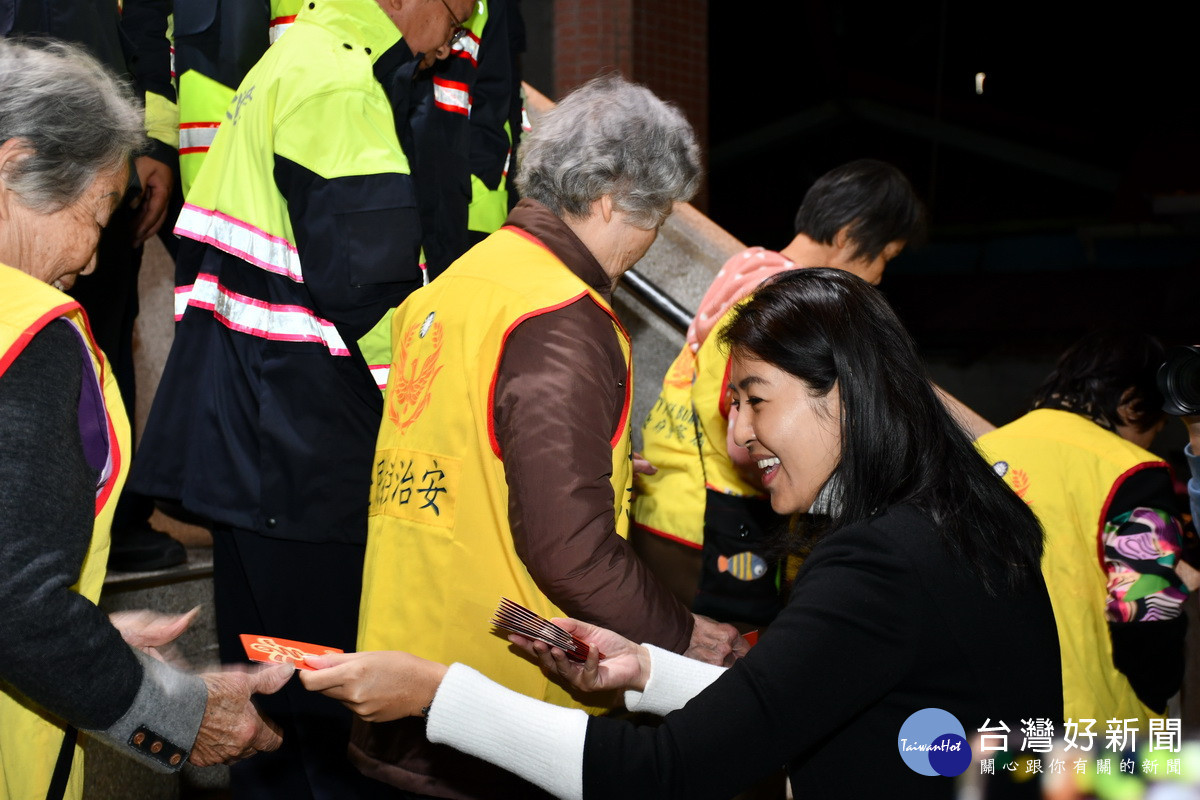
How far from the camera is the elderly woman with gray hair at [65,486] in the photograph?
1.48 metres

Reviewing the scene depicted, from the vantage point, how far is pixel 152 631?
6.43ft

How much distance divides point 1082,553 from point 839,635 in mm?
1726

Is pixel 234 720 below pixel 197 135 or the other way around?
below

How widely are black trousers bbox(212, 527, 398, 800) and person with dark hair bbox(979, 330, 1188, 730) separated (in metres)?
1.67

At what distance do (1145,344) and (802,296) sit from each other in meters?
1.85

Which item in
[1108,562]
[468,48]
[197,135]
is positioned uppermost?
[468,48]

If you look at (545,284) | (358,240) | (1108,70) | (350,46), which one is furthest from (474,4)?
(1108,70)

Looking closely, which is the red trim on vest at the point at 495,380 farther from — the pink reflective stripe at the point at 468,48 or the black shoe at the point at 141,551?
the black shoe at the point at 141,551

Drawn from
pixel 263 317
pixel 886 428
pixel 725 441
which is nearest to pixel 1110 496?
pixel 725 441

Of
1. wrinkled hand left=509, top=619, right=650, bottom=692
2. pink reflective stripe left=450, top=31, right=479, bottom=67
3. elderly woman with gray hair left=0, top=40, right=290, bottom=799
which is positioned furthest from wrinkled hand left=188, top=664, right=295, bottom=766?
pink reflective stripe left=450, top=31, right=479, bottom=67

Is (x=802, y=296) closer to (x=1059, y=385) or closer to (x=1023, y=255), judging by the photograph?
(x=1059, y=385)

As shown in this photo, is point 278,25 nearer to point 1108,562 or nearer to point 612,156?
point 612,156

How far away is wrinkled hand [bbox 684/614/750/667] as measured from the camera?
2133 millimetres

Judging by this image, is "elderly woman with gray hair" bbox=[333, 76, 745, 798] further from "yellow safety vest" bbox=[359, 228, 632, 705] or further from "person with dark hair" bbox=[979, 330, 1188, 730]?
"person with dark hair" bbox=[979, 330, 1188, 730]
